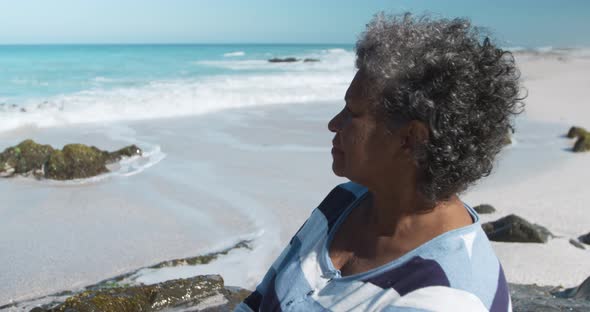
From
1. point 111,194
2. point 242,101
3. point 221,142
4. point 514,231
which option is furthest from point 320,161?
point 242,101

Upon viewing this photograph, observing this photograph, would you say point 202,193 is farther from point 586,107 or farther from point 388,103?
point 586,107

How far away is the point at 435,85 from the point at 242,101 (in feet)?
53.5

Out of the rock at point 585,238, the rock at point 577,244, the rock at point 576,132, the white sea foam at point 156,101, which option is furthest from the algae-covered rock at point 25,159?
the rock at point 576,132

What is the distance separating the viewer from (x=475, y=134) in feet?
5.08

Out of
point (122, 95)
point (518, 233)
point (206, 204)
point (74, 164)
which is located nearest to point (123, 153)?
point (74, 164)

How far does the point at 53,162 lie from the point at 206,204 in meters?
2.59

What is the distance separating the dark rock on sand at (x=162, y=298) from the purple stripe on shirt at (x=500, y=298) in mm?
2516

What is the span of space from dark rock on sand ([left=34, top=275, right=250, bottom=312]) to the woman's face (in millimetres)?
2191

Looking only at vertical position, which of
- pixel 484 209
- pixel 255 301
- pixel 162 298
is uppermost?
pixel 255 301

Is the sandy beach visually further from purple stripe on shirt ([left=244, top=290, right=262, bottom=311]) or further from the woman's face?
the woman's face

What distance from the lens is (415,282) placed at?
1.49m

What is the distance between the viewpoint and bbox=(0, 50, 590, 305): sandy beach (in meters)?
5.24

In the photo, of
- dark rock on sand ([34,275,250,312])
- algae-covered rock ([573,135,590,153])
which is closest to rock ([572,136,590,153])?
algae-covered rock ([573,135,590,153])

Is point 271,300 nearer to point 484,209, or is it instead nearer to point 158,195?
point 484,209
